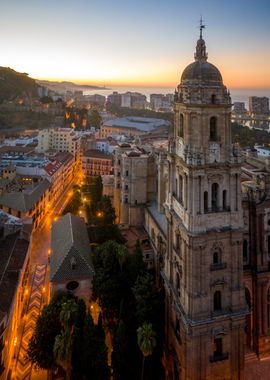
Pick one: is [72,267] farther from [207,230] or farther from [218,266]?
[207,230]

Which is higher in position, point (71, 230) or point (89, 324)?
point (71, 230)

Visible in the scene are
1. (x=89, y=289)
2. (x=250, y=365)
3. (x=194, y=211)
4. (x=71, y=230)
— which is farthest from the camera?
(x=71, y=230)

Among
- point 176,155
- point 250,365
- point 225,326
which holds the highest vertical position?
point 176,155

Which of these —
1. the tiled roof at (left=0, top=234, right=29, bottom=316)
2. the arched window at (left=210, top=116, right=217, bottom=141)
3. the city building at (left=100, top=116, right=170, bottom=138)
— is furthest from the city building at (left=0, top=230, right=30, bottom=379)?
the city building at (left=100, top=116, right=170, bottom=138)

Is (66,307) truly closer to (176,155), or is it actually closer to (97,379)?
(97,379)

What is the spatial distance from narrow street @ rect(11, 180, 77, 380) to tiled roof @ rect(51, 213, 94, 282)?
6385mm

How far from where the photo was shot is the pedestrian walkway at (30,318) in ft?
128

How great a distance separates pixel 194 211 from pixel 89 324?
14.2 m

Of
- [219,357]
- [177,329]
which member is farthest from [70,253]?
[219,357]

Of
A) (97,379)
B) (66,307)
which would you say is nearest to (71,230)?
(66,307)

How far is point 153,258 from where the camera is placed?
177 ft

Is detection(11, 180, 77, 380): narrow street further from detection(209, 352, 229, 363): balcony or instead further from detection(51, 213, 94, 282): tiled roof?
detection(209, 352, 229, 363): balcony

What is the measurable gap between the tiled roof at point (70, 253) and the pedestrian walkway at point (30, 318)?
6487mm

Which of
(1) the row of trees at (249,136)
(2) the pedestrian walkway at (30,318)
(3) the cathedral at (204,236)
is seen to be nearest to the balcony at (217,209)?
(3) the cathedral at (204,236)
